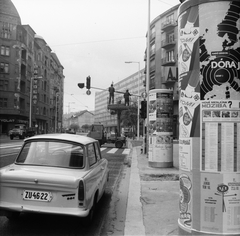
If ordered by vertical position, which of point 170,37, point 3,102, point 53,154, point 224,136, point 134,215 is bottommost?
point 134,215

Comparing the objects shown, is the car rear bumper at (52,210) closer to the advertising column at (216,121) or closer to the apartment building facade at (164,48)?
the advertising column at (216,121)

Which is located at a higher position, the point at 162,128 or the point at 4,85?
the point at 4,85

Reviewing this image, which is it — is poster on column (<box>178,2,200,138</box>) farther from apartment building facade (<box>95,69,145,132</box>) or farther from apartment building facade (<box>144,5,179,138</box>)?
apartment building facade (<box>95,69,145,132</box>)

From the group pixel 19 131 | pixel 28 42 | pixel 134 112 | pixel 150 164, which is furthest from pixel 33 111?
pixel 150 164

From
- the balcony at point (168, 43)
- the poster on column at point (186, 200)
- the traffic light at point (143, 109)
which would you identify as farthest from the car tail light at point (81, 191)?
the balcony at point (168, 43)

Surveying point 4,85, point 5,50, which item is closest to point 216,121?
point 4,85

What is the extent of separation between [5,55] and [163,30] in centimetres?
2847

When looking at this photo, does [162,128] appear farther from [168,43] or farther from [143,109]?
[168,43]

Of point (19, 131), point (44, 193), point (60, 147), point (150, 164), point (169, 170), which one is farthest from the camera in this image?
point (19, 131)

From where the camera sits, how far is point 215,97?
3.56m

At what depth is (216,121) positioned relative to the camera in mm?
3543

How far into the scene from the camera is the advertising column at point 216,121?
351cm

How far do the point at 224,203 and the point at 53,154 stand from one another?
112 inches

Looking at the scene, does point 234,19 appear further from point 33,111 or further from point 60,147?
point 33,111
